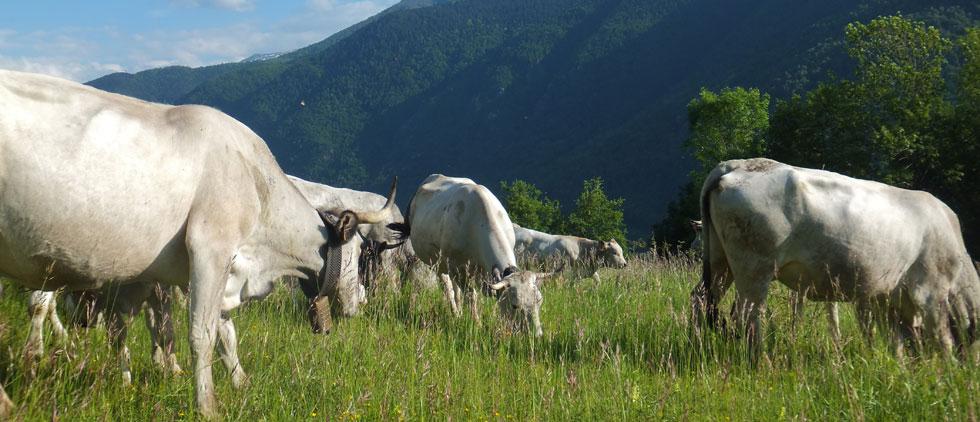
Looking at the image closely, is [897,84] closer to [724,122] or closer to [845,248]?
[724,122]

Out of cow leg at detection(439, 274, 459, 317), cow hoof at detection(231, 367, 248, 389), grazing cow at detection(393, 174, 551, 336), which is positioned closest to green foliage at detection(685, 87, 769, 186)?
grazing cow at detection(393, 174, 551, 336)

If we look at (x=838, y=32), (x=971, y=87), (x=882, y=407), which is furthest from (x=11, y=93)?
(x=838, y=32)

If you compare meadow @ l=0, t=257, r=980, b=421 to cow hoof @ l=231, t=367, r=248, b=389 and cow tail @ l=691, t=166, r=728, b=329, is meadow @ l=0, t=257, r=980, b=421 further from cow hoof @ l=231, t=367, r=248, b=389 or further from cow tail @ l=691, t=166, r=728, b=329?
cow tail @ l=691, t=166, r=728, b=329

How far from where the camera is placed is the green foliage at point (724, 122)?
60000mm

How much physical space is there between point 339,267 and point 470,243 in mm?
4417

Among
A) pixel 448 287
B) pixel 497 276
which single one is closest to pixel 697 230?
pixel 448 287

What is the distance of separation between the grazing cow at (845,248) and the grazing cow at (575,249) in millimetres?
14854

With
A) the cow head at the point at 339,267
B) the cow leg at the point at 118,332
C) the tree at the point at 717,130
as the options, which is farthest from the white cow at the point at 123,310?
the tree at the point at 717,130

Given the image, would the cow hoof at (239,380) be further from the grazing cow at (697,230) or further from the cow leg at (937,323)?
the cow leg at (937,323)

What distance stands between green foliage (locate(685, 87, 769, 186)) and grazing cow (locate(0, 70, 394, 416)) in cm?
5653

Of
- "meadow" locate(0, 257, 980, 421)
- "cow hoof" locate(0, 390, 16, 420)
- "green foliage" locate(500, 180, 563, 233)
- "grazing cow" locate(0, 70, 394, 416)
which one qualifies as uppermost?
"grazing cow" locate(0, 70, 394, 416)

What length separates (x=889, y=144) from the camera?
137ft

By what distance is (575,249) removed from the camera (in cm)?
2406

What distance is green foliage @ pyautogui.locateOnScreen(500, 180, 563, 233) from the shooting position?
243 ft
